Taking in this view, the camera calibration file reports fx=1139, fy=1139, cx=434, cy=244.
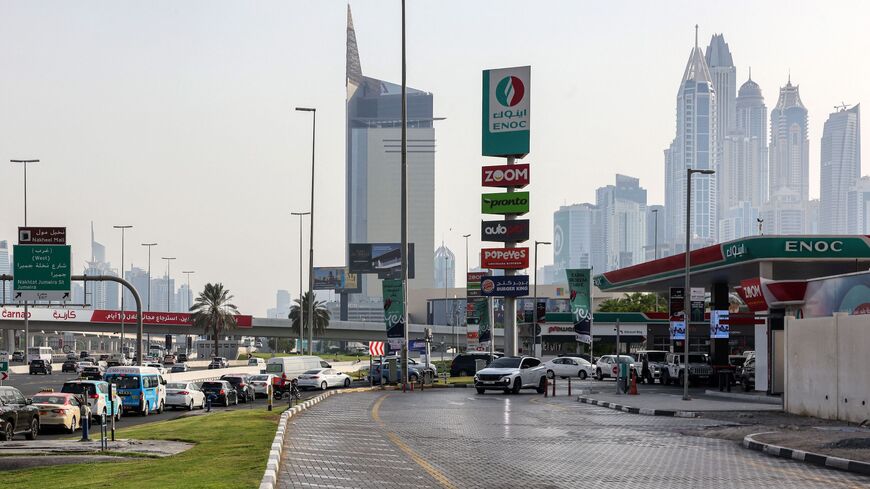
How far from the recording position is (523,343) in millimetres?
122000

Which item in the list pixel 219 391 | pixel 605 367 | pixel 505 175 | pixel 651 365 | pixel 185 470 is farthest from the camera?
pixel 605 367

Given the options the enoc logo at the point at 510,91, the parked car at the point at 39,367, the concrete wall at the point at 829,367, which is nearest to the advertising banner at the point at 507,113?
the enoc logo at the point at 510,91

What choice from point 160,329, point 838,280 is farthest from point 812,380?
point 160,329

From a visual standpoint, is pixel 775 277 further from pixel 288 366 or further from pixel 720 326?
pixel 288 366

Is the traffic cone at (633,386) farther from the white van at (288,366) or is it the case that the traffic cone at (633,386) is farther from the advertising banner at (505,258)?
the advertising banner at (505,258)

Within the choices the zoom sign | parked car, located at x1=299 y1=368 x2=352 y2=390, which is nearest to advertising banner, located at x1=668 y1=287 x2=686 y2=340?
the zoom sign

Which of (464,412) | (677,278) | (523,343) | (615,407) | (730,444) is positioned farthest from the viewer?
(523,343)

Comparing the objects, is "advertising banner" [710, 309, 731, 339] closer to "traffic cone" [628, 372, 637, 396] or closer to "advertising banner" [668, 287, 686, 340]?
"advertising banner" [668, 287, 686, 340]

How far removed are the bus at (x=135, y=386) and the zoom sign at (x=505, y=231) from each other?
29694mm

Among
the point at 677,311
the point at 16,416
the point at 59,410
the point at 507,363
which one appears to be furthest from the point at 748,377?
the point at 16,416

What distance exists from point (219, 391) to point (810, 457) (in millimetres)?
30833

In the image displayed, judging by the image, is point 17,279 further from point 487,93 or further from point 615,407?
point 487,93

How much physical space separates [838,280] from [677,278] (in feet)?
83.6

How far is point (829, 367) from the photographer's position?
31984mm
